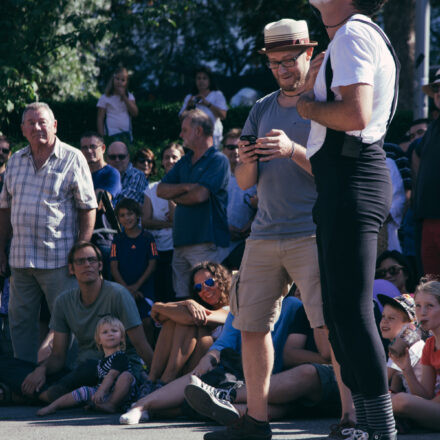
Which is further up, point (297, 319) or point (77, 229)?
point (77, 229)

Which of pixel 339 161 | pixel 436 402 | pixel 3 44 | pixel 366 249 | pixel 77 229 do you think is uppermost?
A: pixel 3 44

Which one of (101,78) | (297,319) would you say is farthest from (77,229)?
(101,78)

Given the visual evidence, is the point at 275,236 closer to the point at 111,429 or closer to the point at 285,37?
the point at 285,37

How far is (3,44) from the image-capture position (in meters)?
10.7

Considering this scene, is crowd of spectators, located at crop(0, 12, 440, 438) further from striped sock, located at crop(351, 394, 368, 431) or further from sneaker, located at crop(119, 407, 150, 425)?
striped sock, located at crop(351, 394, 368, 431)

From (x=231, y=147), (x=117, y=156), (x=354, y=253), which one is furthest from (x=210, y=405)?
(x=117, y=156)

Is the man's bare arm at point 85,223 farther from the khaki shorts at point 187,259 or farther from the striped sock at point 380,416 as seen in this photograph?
the striped sock at point 380,416

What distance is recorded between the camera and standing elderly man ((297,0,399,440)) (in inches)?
124

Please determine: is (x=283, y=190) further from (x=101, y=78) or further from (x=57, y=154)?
(x=101, y=78)

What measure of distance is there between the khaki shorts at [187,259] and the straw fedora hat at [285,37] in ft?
10.6

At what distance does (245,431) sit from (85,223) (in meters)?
3.14

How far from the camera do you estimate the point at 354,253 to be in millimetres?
3201

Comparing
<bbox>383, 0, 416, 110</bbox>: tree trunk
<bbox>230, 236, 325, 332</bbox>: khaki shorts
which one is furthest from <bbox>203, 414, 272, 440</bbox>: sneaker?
<bbox>383, 0, 416, 110</bbox>: tree trunk

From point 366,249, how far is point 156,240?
5.13m
